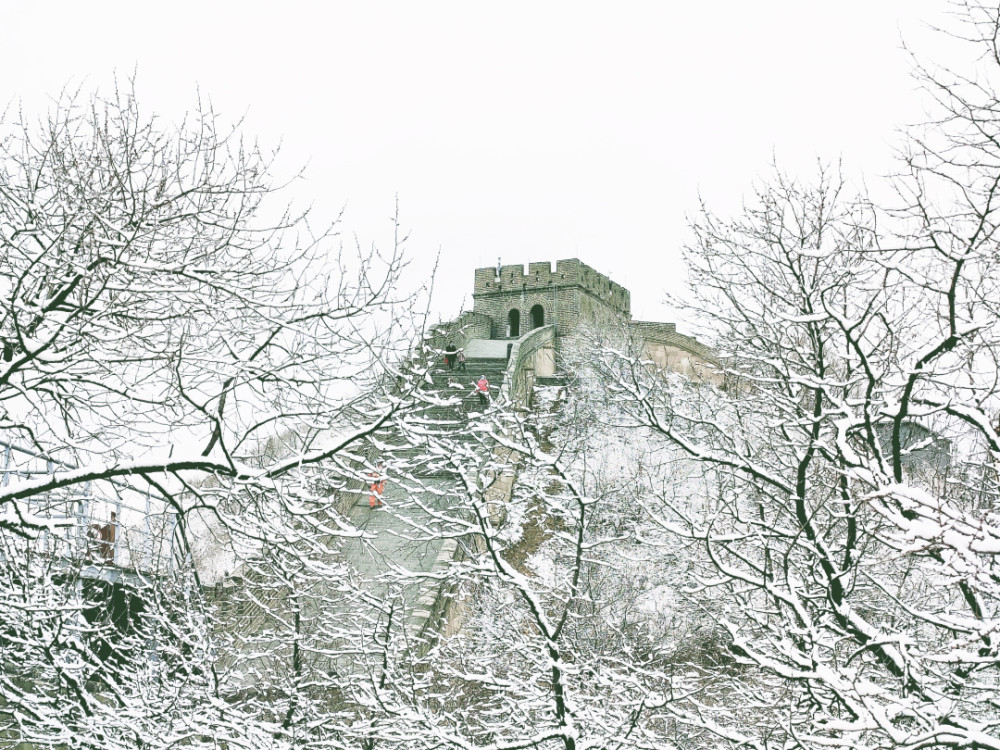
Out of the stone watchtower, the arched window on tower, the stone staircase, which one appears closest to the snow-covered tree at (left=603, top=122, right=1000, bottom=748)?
the stone staircase

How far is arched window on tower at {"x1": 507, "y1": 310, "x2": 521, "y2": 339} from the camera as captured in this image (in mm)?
42625

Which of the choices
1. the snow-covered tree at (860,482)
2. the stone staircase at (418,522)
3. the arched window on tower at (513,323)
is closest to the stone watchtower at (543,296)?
the arched window on tower at (513,323)

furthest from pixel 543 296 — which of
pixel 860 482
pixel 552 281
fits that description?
pixel 860 482

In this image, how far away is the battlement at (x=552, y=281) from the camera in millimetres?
41500

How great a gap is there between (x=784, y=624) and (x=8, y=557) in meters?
4.78

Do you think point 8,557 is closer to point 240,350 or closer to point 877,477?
point 240,350

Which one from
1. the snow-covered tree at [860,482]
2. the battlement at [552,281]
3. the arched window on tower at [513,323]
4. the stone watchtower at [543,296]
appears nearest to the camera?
the snow-covered tree at [860,482]

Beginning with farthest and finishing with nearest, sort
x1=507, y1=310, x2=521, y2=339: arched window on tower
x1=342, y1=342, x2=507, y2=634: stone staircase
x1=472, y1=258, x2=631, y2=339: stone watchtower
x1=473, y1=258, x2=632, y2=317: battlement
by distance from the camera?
x1=507, y1=310, x2=521, y2=339: arched window on tower
x1=473, y1=258, x2=632, y2=317: battlement
x1=472, y1=258, x2=631, y2=339: stone watchtower
x1=342, y1=342, x2=507, y2=634: stone staircase

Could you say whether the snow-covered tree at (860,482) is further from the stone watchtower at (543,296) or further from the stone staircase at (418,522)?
the stone watchtower at (543,296)

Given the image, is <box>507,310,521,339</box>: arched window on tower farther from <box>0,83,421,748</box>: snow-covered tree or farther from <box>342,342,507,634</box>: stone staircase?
<box>0,83,421,748</box>: snow-covered tree

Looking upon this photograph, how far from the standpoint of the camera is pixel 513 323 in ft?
141

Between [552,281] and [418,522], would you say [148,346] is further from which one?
[552,281]

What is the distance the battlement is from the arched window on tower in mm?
983

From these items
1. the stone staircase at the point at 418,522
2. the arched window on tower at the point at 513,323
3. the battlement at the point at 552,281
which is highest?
the battlement at the point at 552,281
